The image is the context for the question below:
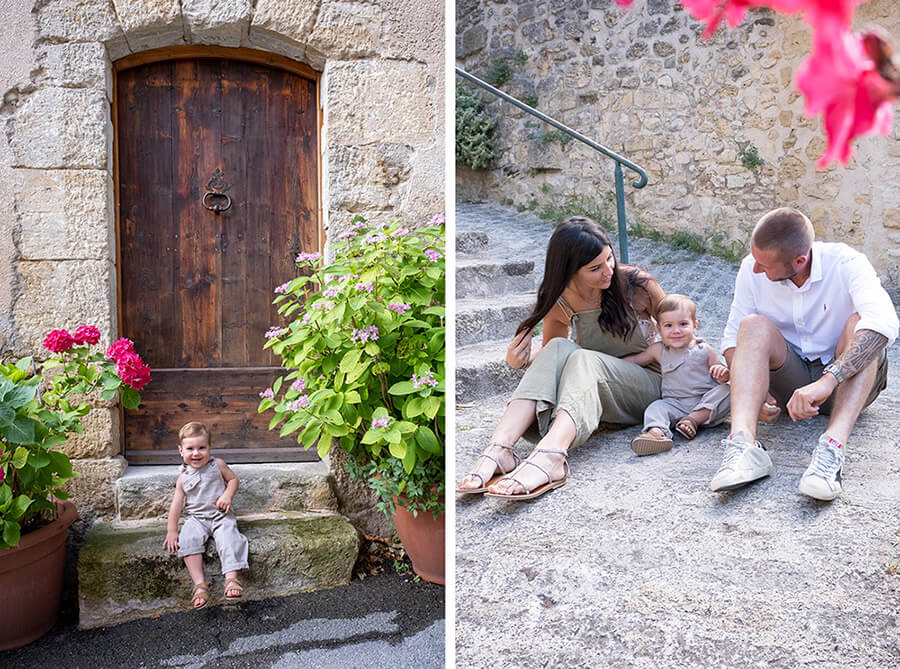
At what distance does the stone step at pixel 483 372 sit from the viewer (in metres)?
1.83

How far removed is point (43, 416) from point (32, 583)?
60 centimetres

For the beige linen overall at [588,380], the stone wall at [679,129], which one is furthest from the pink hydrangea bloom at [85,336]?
the beige linen overall at [588,380]

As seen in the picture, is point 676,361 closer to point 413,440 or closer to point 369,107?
point 413,440

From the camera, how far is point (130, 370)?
2.50 m

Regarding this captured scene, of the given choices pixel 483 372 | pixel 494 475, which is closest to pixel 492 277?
pixel 483 372

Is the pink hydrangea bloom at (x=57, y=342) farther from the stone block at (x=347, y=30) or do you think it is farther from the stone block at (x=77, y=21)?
the stone block at (x=347, y=30)

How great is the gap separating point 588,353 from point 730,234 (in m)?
0.96

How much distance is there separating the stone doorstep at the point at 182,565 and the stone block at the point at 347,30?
190cm

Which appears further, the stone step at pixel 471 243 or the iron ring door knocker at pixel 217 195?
the iron ring door knocker at pixel 217 195

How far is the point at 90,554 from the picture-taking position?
265 centimetres

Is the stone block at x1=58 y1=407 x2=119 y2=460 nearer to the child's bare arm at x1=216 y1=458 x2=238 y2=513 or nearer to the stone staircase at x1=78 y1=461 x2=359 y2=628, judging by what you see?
the stone staircase at x1=78 y1=461 x2=359 y2=628

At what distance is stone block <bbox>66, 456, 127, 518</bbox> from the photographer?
2842 millimetres

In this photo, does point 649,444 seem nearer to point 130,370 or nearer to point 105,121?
point 130,370

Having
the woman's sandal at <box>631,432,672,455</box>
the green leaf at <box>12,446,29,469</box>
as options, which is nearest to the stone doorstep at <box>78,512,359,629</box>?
the green leaf at <box>12,446,29,469</box>
